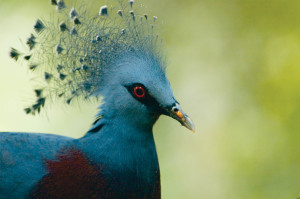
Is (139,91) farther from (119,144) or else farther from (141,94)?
(119,144)

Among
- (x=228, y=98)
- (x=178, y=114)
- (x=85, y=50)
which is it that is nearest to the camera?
(x=178, y=114)

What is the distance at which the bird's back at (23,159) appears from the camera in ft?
7.63

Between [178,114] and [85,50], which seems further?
[85,50]

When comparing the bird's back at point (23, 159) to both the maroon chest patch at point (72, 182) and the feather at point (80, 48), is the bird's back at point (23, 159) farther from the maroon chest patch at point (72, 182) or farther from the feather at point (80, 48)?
the feather at point (80, 48)

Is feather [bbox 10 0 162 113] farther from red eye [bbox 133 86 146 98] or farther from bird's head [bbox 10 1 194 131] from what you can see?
red eye [bbox 133 86 146 98]

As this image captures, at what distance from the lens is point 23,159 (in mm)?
2393

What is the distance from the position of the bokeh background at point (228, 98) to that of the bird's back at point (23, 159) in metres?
1.86

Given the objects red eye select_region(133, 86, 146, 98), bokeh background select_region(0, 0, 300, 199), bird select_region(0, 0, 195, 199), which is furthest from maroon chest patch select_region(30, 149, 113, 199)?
bokeh background select_region(0, 0, 300, 199)

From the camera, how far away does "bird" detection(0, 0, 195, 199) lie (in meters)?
2.30

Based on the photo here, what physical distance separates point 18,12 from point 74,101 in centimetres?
261

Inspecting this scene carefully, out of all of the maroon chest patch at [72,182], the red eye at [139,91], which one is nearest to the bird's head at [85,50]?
the red eye at [139,91]

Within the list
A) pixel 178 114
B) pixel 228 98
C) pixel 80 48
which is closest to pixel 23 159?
pixel 80 48

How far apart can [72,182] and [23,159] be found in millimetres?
318

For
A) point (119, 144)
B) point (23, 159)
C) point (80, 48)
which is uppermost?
point (80, 48)
